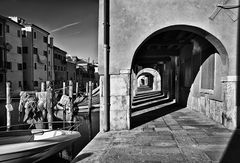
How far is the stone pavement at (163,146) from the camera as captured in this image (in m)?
3.24

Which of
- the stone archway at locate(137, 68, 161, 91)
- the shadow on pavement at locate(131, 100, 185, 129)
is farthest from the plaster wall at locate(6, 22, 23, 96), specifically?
the shadow on pavement at locate(131, 100, 185, 129)

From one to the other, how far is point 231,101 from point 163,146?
10.1 feet

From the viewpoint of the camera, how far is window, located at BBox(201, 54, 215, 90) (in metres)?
6.32

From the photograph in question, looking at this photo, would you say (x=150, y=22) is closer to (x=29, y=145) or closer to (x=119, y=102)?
(x=119, y=102)

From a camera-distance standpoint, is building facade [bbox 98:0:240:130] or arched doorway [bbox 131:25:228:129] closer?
building facade [bbox 98:0:240:130]

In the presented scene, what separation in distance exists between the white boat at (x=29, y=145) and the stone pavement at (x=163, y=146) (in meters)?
1.73

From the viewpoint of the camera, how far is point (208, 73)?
22.0 feet

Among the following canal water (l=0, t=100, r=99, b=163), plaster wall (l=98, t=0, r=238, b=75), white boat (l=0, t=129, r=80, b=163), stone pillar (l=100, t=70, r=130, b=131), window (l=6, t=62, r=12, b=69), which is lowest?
canal water (l=0, t=100, r=99, b=163)

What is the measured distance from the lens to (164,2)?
500 cm

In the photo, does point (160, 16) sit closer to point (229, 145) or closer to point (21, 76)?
point (229, 145)

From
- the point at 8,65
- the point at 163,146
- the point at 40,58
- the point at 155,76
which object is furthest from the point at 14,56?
the point at 163,146

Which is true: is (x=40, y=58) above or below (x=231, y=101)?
above

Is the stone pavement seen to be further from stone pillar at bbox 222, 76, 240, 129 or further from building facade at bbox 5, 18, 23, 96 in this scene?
building facade at bbox 5, 18, 23, 96

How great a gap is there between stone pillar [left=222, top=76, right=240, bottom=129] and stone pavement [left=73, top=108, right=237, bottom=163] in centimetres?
35
